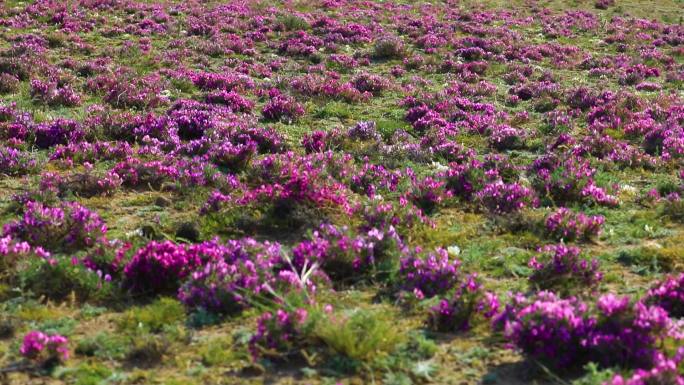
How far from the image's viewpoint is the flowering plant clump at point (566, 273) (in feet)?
24.0

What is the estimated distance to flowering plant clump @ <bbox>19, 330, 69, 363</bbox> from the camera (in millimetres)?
5789

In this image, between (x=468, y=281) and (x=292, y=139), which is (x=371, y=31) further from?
(x=468, y=281)

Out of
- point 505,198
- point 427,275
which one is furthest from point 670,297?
point 505,198

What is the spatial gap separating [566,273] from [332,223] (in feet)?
10.2

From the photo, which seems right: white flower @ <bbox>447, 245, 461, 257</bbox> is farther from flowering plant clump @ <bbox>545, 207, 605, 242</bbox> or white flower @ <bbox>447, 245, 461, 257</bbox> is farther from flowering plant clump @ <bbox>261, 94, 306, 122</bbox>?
flowering plant clump @ <bbox>261, 94, 306, 122</bbox>

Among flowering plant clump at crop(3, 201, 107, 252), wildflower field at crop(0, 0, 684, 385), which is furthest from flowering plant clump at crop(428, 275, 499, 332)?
flowering plant clump at crop(3, 201, 107, 252)

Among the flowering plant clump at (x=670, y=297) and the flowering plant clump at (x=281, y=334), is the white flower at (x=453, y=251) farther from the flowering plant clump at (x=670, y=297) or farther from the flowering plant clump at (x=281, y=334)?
the flowering plant clump at (x=281, y=334)

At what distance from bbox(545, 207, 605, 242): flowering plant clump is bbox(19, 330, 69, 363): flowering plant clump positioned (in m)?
6.05

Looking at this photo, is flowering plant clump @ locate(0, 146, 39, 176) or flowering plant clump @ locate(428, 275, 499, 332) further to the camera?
flowering plant clump @ locate(0, 146, 39, 176)

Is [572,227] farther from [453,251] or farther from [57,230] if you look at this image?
[57,230]

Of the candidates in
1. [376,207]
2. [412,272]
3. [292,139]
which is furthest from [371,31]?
[412,272]

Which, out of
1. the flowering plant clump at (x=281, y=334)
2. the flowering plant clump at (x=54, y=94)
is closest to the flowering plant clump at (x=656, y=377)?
the flowering plant clump at (x=281, y=334)

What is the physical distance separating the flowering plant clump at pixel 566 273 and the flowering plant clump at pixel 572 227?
1.20m

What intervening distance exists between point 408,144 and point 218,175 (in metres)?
4.25
